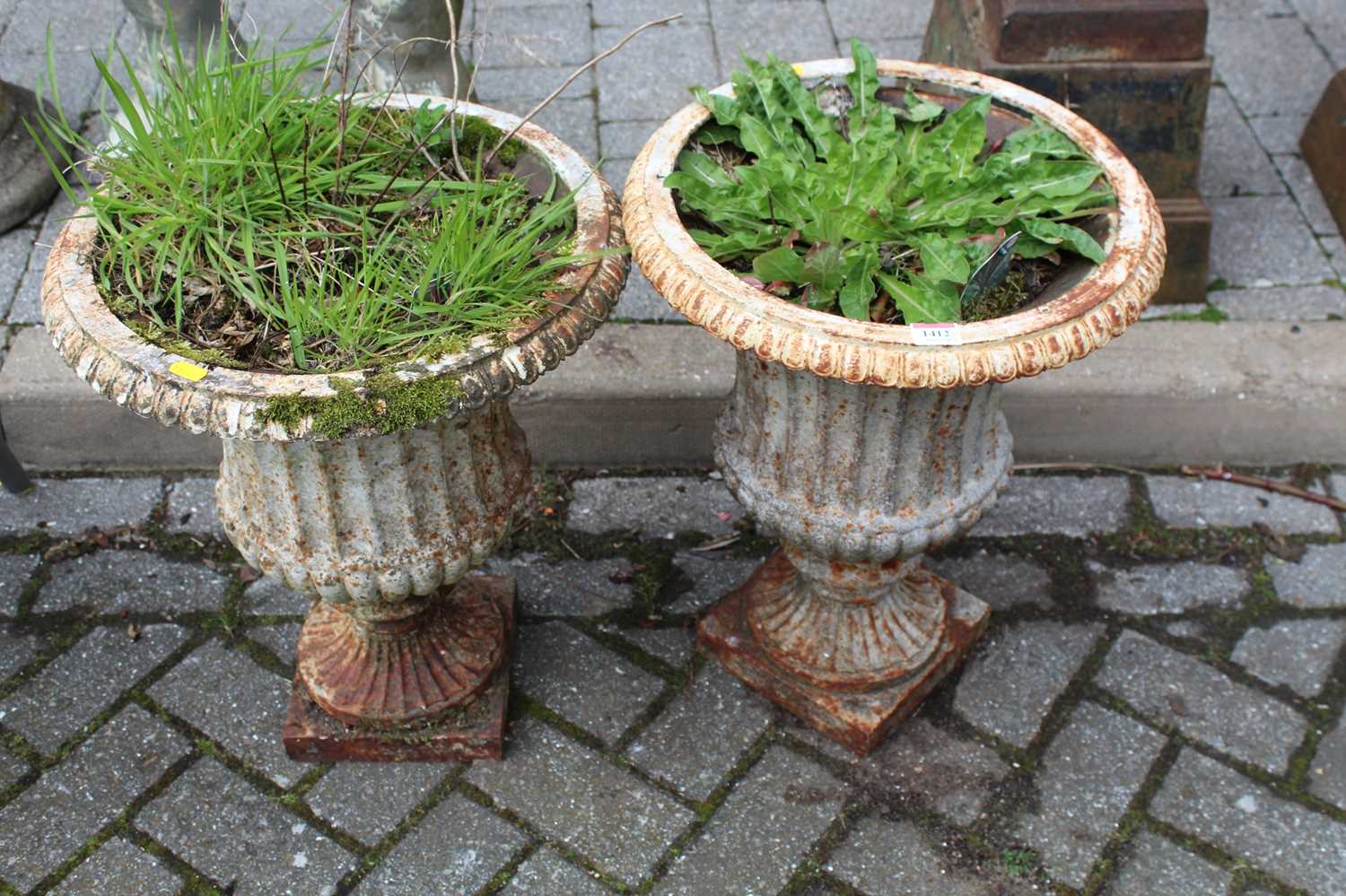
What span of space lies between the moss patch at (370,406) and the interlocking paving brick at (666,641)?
1129mm

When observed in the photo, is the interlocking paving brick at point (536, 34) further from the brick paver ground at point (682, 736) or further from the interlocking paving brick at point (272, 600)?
the interlocking paving brick at point (272, 600)

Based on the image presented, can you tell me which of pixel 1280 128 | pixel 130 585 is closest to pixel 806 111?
pixel 130 585

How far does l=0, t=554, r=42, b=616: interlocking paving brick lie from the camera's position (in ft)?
9.68

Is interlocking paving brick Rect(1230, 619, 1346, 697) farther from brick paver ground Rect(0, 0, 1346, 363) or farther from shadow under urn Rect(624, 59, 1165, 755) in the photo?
brick paver ground Rect(0, 0, 1346, 363)

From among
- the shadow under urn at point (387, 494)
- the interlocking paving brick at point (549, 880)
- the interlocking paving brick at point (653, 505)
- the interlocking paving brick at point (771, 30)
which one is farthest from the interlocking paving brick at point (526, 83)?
the interlocking paving brick at point (549, 880)

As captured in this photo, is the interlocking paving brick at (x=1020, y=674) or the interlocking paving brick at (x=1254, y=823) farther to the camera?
the interlocking paving brick at (x=1020, y=674)

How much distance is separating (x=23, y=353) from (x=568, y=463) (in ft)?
4.67

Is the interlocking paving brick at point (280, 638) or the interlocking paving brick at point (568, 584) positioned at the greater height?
the interlocking paving brick at point (280, 638)

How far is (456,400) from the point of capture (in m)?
1.96

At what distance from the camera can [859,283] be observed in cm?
211

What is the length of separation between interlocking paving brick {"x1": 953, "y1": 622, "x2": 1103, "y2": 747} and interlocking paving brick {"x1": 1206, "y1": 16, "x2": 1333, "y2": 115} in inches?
85.2

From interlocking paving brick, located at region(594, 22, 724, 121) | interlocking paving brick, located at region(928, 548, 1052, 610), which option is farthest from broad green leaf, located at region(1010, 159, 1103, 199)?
interlocking paving brick, located at region(594, 22, 724, 121)

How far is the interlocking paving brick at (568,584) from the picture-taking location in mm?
2996

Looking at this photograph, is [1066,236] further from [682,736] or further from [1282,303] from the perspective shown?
[1282,303]
